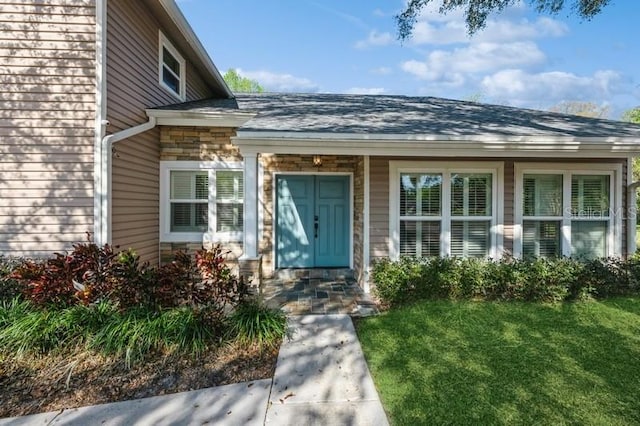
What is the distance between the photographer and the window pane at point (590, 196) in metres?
6.29

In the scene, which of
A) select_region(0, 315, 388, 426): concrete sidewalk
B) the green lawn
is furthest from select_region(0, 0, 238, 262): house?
the green lawn

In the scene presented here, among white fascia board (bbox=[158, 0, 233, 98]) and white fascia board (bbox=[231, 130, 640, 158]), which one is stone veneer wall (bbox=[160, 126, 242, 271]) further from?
white fascia board (bbox=[158, 0, 233, 98])

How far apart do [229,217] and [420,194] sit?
3.53m

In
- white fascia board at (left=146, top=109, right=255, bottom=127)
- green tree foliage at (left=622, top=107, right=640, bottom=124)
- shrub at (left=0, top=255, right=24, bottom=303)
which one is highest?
green tree foliage at (left=622, top=107, right=640, bottom=124)

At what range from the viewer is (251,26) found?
13070 millimetres

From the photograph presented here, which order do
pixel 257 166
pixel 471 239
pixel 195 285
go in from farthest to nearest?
pixel 471 239, pixel 257 166, pixel 195 285

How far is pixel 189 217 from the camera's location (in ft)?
21.4

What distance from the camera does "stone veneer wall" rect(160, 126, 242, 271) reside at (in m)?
6.35

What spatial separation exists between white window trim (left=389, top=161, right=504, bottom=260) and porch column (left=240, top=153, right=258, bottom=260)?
2357 mm

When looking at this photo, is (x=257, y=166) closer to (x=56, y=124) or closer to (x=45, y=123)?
(x=56, y=124)

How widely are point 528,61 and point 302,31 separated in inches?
581

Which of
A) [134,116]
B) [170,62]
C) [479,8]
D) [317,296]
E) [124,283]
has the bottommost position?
[317,296]

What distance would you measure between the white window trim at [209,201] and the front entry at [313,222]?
1.29 m

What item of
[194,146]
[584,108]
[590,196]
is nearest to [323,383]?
[194,146]
